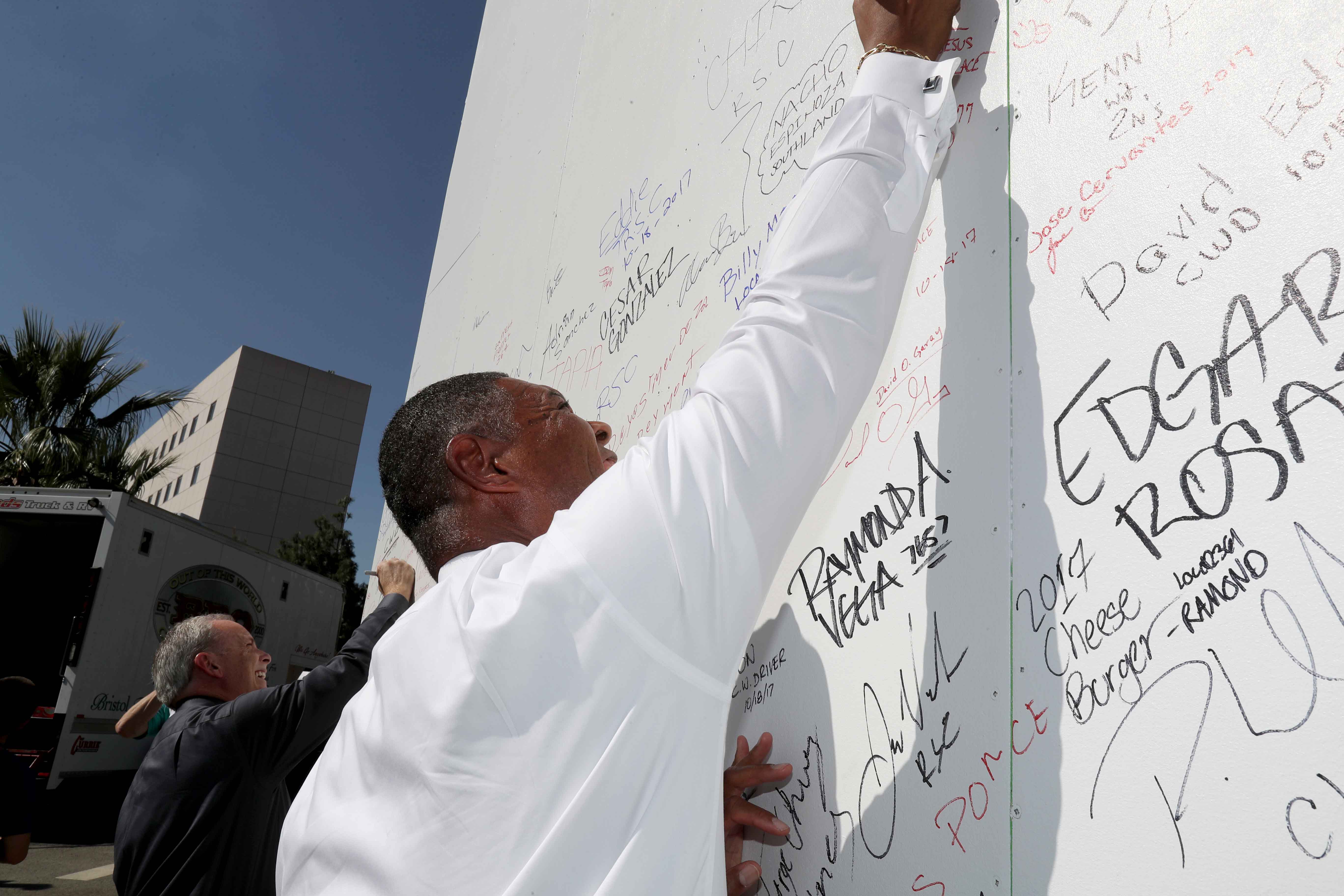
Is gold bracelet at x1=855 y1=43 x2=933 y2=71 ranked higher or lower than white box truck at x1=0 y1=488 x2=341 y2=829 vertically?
higher

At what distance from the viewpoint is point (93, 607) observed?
6270mm

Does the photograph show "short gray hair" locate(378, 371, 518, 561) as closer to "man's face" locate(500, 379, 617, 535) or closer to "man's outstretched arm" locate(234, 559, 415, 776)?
"man's face" locate(500, 379, 617, 535)

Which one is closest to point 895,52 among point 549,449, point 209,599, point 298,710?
point 549,449

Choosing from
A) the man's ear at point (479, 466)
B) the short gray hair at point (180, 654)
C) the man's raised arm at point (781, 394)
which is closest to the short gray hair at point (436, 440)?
the man's ear at point (479, 466)

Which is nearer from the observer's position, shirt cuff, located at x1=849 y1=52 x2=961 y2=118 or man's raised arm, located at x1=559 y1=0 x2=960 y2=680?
man's raised arm, located at x1=559 y1=0 x2=960 y2=680

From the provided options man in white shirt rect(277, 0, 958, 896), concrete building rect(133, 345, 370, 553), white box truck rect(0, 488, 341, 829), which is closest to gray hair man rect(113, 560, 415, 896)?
man in white shirt rect(277, 0, 958, 896)

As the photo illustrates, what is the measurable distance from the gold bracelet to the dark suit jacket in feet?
5.56

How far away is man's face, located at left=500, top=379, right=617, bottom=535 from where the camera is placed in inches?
52.3

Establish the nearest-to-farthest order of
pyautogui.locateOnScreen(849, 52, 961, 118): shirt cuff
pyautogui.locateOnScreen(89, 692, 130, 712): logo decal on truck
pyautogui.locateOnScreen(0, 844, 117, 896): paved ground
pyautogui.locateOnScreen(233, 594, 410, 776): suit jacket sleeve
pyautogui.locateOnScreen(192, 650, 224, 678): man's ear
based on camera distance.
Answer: pyautogui.locateOnScreen(849, 52, 961, 118): shirt cuff → pyautogui.locateOnScreen(233, 594, 410, 776): suit jacket sleeve → pyautogui.locateOnScreen(192, 650, 224, 678): man's ear → pyautogui.locateOnScreen(0, 844, 117, 896): paved ground → pyautogui.locateOnScreen(89, 692, 130, 712): logo decal on truck

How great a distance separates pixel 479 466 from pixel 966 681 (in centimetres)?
74

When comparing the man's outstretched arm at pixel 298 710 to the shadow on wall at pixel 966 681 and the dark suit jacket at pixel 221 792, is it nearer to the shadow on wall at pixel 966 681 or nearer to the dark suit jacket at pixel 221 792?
the dark suit jacket at pixel 221 792

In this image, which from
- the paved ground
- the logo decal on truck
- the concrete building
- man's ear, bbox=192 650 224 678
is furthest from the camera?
the concrete building

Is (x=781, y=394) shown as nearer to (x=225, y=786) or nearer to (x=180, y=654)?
(x=225, y=786)

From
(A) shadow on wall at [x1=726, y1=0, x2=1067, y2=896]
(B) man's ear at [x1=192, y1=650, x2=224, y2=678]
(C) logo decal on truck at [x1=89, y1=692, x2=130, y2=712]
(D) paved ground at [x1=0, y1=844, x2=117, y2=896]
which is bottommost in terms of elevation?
(D) paved ground at [x1=0, y1=844, x2=117, y2=896]
